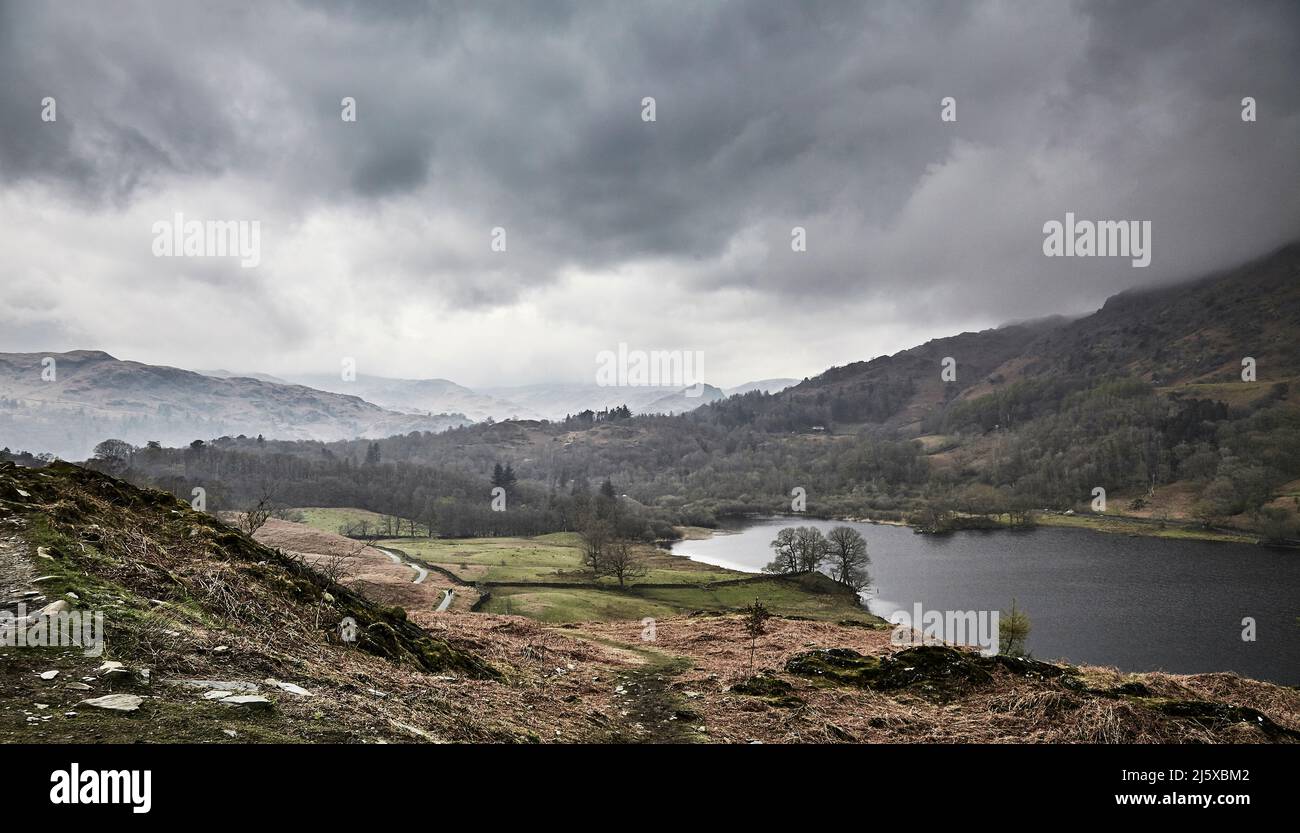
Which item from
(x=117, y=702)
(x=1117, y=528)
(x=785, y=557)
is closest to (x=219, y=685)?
(x=117, y=702)

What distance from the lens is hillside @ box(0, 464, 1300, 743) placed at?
6082mm

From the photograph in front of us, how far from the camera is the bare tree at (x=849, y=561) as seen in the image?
87.3 meters

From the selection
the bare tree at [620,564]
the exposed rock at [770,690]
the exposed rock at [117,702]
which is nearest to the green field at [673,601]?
the bare tree at [620,564]

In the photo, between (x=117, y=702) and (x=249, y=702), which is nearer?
(x=117, y=702)

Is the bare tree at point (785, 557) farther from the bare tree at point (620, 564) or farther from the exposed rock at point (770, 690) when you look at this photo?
the exposed rock at point (770, 690)

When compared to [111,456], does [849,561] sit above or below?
below

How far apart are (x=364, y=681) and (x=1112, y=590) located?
107 metres

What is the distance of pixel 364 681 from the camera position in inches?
325

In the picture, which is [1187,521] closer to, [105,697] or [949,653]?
[949,653]

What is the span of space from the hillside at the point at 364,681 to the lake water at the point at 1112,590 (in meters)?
36.5

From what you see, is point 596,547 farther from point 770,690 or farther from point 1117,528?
point 1117,528

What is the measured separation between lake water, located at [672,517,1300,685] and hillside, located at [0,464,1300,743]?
36.5m

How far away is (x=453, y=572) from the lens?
257 ft
